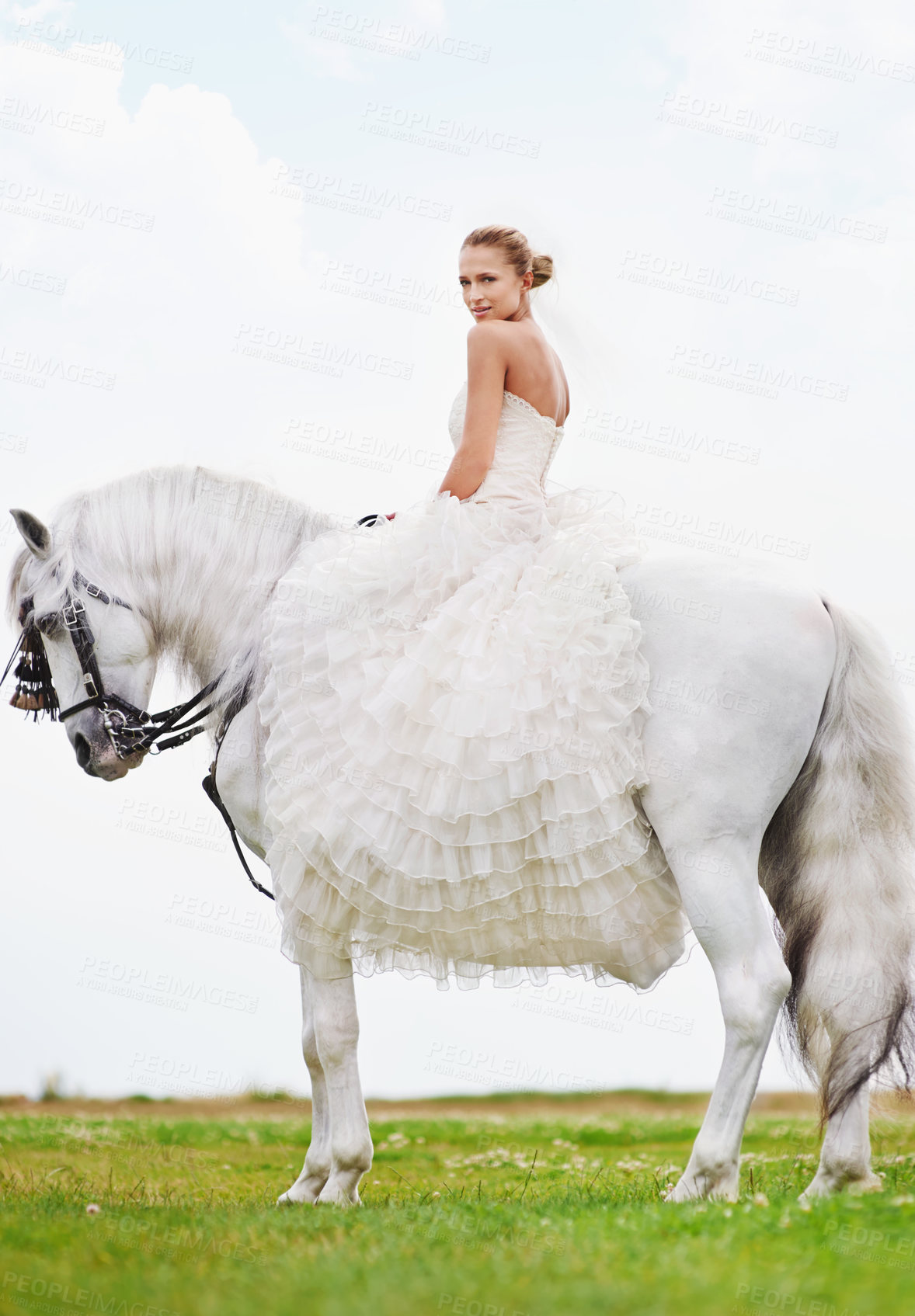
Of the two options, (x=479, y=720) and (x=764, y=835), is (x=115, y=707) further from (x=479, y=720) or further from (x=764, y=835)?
(x=764, y=835)

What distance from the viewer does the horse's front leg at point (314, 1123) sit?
5.46 meters

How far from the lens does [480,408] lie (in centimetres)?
522

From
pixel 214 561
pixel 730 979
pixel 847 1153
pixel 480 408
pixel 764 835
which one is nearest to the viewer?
pixel 730 979

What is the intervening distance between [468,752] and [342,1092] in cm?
182

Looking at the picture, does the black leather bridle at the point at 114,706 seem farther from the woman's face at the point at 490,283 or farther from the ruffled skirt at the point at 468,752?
the woman's face at the point at 490,283

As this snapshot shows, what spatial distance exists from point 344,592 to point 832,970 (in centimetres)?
276

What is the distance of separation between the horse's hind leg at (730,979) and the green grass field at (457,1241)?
0.23 meters

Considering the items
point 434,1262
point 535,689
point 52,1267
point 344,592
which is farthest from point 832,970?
point 52,1267

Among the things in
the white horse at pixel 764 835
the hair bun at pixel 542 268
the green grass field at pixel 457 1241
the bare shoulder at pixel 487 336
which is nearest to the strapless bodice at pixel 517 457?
the bare shoulder at pixel 487 336

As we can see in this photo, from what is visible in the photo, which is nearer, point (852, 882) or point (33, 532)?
point (852, 882)

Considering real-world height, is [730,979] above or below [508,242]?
below

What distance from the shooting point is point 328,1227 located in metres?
4.23

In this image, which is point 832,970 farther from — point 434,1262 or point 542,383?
point 542,383

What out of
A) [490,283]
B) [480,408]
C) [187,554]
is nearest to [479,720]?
[480,408]
